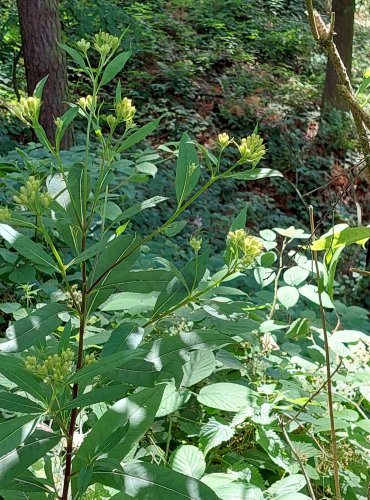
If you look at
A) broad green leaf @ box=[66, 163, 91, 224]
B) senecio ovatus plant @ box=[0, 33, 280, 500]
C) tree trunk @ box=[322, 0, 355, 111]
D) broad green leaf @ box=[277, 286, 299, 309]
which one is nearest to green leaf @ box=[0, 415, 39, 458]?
senecio ovatus plant @ box=[0, 33, 280, 500]

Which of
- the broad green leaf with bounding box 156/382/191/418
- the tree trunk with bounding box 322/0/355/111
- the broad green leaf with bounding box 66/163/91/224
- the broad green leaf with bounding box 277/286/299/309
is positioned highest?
the broad green leaf with bounding box 66/163/91/224

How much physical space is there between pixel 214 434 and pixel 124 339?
48 centimetres

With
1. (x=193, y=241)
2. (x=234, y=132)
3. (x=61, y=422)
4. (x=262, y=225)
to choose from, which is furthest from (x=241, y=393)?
(x=234, y=132)

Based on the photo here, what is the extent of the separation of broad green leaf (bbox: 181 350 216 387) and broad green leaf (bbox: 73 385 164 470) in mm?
366

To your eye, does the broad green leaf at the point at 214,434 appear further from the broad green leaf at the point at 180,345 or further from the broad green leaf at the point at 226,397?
the broad green leaf at the point at 180,345

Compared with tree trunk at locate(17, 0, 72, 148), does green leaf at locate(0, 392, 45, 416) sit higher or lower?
higher

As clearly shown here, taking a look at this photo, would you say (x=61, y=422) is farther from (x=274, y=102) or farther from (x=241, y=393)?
(x=274, y=102)

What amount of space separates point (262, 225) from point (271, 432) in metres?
5.77

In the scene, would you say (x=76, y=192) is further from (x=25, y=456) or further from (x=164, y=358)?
(x=25, y=456)

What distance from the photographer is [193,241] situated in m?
1.19

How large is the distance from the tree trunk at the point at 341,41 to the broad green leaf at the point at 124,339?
28.9 feet

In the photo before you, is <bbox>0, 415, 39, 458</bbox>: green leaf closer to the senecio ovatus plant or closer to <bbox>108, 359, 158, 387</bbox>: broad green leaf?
the senecio ovatus plant

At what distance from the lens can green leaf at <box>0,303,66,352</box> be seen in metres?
0.96

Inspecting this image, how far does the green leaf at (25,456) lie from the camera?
0.86 meters
